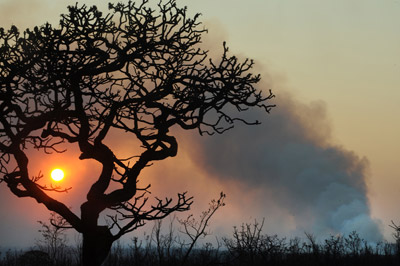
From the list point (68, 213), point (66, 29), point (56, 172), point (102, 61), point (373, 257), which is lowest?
point (373, 257)

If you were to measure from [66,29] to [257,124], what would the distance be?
17.5 feet

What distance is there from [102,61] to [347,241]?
48.5 ft

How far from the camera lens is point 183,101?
43.1ft

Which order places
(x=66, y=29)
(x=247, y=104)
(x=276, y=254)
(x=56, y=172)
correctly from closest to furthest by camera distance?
(x=66, y=29)
(x=247, y=104)
(x=56, y=172)
(x=276, y=254)

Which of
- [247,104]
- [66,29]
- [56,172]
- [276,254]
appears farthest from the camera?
[276,254]

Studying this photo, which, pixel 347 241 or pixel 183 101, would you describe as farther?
pixel 347 241

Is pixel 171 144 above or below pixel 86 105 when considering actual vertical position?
below

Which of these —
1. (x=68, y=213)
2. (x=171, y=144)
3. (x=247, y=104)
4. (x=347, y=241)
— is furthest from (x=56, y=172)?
(x=347, y=241)

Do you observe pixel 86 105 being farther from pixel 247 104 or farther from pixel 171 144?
pixel 247 104

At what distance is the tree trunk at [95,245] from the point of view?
1291 cm

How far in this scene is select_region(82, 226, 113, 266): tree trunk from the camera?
42.3ft

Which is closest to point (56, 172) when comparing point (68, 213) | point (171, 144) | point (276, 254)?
point (68, 213)

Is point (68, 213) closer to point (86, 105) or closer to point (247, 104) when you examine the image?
point (86, 105)

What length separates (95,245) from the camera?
13000 millimetres
